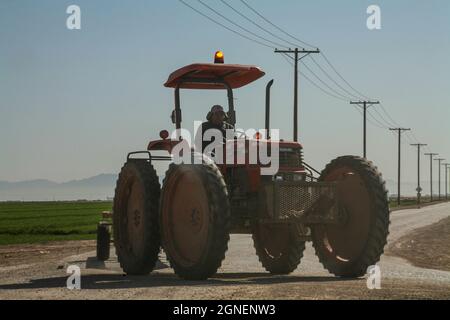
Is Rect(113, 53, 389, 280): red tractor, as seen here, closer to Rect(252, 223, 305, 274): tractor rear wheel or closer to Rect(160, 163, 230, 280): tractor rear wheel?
Rect(160, 163, 230, 280): tractor rear wheel

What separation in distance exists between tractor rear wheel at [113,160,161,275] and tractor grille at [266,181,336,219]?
2.03 metres

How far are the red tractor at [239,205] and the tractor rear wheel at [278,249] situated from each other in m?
0.48

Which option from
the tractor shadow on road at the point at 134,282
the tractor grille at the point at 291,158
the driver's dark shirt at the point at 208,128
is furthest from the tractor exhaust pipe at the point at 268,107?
the tractor shadow on road at the point at 134,282

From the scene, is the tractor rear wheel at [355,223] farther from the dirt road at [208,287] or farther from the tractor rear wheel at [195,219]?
the tractor rear wheel at [195,219]

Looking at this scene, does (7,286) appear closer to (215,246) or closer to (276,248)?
(215,246)

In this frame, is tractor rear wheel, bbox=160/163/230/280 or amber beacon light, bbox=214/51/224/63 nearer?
tractor rear wheel, bbox=160/163/230/280

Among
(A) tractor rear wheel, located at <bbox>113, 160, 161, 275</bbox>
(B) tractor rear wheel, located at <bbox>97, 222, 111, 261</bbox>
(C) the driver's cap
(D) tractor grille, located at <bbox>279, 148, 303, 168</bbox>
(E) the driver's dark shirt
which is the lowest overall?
(B) tractor rear wheel, located at <bbox>97, 222, 111, 261</bbox>

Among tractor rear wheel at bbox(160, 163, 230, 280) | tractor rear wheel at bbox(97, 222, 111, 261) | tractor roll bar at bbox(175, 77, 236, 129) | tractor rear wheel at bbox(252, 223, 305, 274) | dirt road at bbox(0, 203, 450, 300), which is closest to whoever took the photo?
dirt road at bbox(0, 203, 450, 300)

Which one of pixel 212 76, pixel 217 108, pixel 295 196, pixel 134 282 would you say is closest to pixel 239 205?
pixel 295 196

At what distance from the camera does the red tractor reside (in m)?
11.9

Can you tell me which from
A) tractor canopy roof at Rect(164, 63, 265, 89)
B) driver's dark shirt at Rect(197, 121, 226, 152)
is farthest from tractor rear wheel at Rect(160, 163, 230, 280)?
tractor canopy roof at Rect(164, 63, 265, 89)

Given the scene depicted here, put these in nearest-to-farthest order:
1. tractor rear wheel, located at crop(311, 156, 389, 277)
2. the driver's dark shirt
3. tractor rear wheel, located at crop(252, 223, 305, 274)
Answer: tractor rear wheel, located at crop(311, 156, 389, 277) → the driver's dark shirt → tractor rear wheel, located at crop(252, 223, 305, 274)

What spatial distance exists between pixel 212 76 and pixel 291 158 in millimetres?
2087
